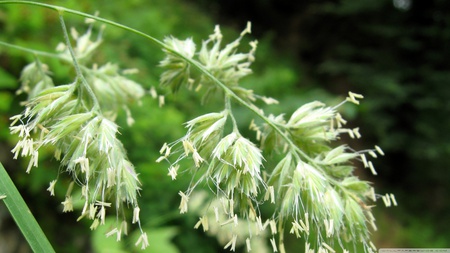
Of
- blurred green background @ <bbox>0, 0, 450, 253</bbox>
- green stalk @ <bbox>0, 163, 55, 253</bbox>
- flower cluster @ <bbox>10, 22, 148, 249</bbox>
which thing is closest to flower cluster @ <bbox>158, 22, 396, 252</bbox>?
flower cluster @ <bbox>10, 22, 148, 249</bbox>

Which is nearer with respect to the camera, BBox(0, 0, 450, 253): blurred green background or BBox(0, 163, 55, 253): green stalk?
BBox(0, 163, 55, 253): green stalk

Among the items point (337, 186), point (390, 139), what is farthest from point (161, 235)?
point (390, 139)

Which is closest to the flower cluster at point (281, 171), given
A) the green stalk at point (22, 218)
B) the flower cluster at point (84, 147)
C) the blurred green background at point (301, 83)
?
the flower cluster at point (84, 147)

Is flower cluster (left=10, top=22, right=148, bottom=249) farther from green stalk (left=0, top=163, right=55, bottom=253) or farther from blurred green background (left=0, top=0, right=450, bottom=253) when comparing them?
blurred green background (left=0, top=0, right=450, bottom=253)

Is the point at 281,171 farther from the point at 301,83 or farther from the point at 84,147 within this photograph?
the point at 301,83

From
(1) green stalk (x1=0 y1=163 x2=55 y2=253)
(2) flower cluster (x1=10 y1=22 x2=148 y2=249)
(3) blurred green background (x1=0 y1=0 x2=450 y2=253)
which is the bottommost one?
(3) blurred green background (x1=0 y1=0 x2=450 y2=253)

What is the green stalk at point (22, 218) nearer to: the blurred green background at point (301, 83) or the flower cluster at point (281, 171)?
the flower cluster at point (281, 171)
